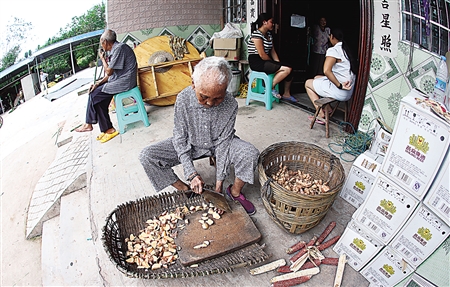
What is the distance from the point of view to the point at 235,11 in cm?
539

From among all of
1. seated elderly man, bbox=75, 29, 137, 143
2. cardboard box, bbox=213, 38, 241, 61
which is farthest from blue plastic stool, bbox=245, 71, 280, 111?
seated elderly man, bbox=75, 29, 137, 143

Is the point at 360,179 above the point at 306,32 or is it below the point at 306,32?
below

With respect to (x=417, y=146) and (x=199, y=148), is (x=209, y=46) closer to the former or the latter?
(x=199, y=148)

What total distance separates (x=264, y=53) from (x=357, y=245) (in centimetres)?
310

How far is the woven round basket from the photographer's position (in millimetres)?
1756

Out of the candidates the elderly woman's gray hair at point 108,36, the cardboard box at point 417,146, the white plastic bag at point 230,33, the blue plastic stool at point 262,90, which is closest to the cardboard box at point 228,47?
the white plastic bag at point 230,33

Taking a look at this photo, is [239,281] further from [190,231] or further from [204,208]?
[204,208]

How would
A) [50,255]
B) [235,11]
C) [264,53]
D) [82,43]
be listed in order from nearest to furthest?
1. [50,255]
2. [264,53]
3. [235,11]
4. [82,43]

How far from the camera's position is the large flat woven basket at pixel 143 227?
159cm

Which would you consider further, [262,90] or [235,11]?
[235,11]

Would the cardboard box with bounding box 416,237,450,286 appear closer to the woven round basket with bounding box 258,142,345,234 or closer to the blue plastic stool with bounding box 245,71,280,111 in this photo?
the woven round basket with bounding box 258,142,345,234

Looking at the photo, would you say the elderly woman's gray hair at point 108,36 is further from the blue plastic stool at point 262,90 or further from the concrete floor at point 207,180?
the blue plastic stool at point 262,90

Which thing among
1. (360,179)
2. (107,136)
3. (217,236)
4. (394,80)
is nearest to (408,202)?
(360,179)

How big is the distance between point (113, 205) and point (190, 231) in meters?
0.91
